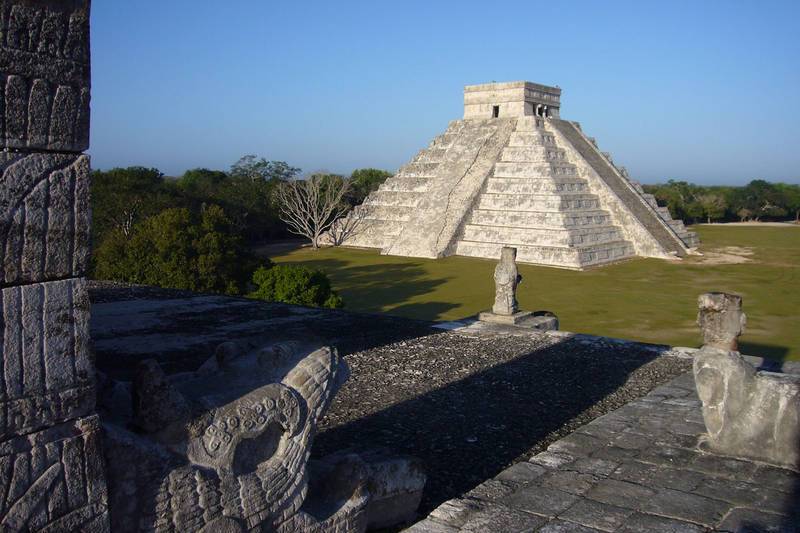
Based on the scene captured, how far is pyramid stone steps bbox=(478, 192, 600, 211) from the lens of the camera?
76.1 ft

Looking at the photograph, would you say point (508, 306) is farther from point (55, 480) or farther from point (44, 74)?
point (44, 74)

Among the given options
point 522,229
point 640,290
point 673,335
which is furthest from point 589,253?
point 673,335

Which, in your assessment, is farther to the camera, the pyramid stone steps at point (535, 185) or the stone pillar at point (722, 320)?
the pyramid stone steps at point (535, 185)

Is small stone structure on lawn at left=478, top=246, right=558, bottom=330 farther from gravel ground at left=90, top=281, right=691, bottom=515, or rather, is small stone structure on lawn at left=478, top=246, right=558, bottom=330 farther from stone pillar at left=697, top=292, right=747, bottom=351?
stone pillar at left=697, top=292, right=747, bottom=351

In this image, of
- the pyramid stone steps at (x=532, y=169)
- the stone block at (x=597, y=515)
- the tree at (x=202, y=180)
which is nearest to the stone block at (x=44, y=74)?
the stone block at (x=597, y=515)

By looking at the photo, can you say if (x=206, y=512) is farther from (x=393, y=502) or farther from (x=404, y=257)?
(x=404, y=257)

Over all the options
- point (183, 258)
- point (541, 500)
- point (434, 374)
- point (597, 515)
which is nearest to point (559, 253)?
point (183, 258)

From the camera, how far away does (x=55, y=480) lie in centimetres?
260

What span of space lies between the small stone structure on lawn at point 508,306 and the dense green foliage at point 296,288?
155 inches

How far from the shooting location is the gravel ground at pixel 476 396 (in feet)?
17.7

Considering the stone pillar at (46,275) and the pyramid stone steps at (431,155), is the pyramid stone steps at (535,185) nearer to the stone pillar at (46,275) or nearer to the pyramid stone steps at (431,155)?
the pyramid stone steps at (431,155)

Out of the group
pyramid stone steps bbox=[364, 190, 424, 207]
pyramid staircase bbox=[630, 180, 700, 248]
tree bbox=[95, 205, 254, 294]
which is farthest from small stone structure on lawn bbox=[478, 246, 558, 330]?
pyramid staircase bbox=[630, 180, 700, 248]

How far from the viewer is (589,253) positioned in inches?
887

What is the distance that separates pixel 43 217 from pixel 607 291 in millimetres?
17178
